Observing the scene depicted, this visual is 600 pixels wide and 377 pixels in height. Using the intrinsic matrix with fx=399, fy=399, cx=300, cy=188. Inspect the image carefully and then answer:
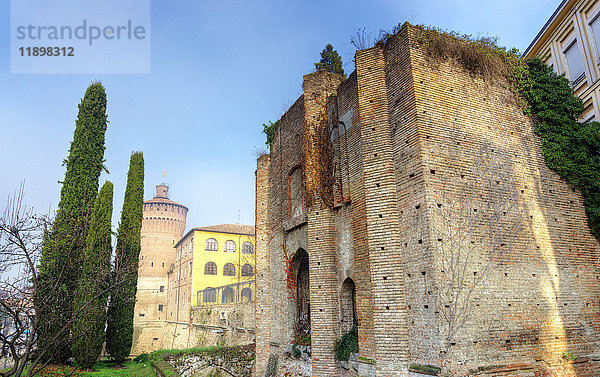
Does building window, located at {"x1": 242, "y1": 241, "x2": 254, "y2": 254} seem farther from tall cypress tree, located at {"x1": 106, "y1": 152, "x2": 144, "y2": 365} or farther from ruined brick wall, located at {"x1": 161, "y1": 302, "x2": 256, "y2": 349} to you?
tall cypress tree, located at {"x1": 106, "y1": 152, "x2": 144, "y2": 365}

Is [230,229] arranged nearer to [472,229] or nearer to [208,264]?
[208,264]

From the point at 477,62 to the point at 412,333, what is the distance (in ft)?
20.7

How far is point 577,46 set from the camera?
477 inches

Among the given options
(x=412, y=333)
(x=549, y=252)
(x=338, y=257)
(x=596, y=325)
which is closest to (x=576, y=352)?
(x=596, y=325)

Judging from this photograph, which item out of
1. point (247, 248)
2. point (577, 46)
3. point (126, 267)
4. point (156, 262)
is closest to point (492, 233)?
point (577, 46)

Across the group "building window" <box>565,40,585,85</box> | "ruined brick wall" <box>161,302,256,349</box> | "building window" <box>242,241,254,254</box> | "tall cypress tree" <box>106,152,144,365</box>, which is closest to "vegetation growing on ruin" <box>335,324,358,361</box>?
"tall cypress tree" <box>106,152,144,365</box>

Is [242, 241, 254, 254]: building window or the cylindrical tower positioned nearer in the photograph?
the cylindrical tower

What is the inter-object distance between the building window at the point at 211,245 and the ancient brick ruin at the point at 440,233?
101ft

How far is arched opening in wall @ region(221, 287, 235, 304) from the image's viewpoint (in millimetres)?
32438

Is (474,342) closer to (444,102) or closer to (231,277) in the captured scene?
(444,102)

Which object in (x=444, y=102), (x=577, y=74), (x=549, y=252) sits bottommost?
(x=549, y=252)

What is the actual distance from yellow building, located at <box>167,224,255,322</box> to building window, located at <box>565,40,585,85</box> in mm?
30978

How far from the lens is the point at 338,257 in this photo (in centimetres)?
983

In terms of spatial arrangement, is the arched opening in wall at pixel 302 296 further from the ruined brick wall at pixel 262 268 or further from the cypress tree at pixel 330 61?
the cypress tree at pixel 330 61
